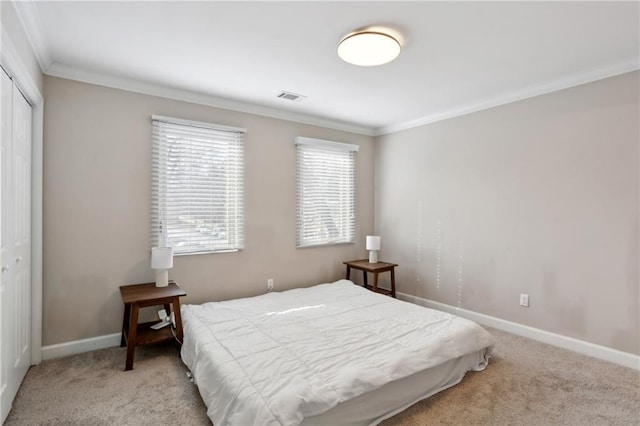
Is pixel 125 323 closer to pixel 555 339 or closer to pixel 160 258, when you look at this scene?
pixel 160 258

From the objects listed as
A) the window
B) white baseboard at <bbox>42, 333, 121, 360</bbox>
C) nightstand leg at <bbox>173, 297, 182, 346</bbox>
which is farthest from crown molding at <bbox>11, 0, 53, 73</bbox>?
the window

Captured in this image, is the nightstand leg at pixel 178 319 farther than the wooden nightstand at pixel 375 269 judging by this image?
No

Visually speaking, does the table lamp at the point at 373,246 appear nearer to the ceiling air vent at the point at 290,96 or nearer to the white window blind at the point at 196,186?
the white window blind at the point at 196,186

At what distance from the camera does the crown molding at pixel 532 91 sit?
8.91 ft

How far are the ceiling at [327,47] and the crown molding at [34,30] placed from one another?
1 cm

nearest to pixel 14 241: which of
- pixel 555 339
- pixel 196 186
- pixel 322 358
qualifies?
pixel 196 186

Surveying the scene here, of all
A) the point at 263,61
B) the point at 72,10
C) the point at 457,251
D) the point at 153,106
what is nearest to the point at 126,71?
the point at 153,106

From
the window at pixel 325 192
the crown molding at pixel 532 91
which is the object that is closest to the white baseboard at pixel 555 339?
the window at pixel 325 192

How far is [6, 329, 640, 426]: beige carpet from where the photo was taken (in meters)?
2.00

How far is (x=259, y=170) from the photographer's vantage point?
3883 millimetres

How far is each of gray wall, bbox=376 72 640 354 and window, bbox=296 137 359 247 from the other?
758 mm

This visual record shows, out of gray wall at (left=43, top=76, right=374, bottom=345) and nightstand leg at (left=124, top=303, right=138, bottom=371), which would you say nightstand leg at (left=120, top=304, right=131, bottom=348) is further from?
nightstand leg at (left=124, top=303, right=138, bottom=371)

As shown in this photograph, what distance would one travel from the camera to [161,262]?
295cm

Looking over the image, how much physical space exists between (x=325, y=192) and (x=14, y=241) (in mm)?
3125
